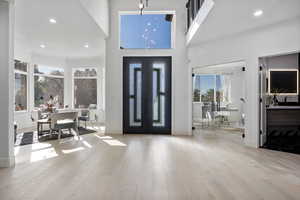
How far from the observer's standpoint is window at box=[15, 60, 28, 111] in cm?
736

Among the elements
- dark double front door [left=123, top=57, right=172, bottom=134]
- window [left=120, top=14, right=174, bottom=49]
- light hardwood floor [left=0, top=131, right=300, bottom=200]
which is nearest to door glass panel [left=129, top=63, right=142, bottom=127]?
dark double front door [left=123, top=57, right=172, bottom=134]

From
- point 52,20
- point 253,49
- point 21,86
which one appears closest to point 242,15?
point 253,49

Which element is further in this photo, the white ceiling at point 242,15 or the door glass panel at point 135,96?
the door glass panel at point 135,96

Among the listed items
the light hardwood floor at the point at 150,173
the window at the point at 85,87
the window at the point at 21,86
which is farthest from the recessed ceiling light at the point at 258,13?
the window at the point at 21,86

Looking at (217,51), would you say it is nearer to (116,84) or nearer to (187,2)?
(187,2)

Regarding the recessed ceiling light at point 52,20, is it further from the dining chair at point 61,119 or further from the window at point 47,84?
the window at point 47,84

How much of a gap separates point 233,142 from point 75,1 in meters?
5.10

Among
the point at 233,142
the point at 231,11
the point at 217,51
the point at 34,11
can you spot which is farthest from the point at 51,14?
the point at 233,142

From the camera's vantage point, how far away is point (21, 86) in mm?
7637

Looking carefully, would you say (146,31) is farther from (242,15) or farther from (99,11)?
(242,15)

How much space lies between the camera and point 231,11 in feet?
12.3

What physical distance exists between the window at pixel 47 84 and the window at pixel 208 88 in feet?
22.5

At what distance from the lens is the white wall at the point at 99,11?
4418 mm

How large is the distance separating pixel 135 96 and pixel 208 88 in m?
5.45
